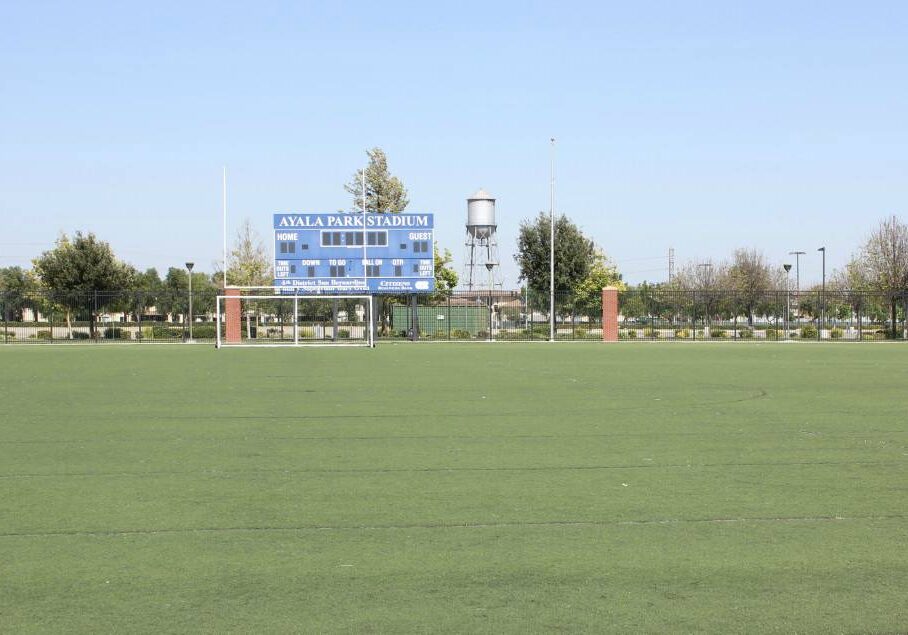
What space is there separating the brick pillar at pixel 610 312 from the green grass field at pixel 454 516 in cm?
3284

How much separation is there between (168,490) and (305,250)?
118ft

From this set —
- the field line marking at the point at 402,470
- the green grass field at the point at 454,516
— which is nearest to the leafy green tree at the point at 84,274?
the green grass field at the point at 454,516

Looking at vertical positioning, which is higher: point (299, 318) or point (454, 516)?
point (299, 318)

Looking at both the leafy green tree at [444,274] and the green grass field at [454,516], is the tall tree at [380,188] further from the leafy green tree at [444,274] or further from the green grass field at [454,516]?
the green grass field at [454,516]

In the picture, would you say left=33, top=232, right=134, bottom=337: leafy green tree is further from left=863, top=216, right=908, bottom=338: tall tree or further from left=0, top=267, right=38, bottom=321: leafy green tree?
left=863, top=216, right=908, bottom=338: tall tree

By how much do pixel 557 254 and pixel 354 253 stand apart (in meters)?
23.7

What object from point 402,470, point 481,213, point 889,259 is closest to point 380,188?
point 481,213

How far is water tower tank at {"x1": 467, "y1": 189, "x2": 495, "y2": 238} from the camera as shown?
204ft

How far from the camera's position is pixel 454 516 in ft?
23.8

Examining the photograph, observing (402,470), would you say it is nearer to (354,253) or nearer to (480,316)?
(354,253)

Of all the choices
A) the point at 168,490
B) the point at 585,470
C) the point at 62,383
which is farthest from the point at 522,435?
the point at 62,383

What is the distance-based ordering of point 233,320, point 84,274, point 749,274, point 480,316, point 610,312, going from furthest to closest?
1. point 749,274
2. point 480,316
3. point 84,274
4. point 610,312
5. point 233,320

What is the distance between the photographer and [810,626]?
193 inches

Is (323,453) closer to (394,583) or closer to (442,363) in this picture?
(394,583)
